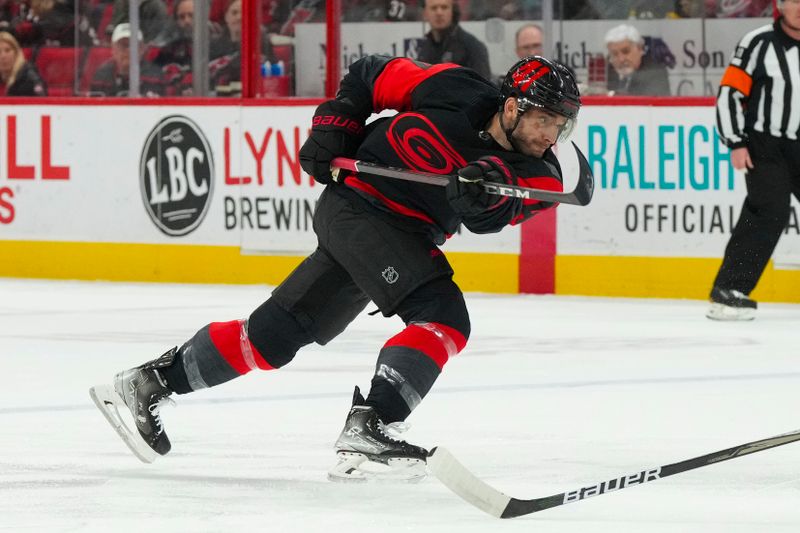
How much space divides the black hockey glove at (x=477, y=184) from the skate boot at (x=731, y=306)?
3.46 m

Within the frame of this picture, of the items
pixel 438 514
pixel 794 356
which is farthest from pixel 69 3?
pixel 438 514

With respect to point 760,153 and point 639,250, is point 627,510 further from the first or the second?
point 639,250

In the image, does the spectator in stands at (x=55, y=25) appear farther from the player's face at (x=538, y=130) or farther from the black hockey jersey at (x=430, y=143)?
the player's face at (x=538, y=130)

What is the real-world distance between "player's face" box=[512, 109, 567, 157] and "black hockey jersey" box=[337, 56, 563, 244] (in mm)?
29

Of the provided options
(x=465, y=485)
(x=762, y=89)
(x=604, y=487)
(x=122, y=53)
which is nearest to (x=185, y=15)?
(x=122, y=53)

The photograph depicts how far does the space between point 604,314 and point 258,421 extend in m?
2.84

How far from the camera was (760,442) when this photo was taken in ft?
10.2

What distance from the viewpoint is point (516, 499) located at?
10.1 ft

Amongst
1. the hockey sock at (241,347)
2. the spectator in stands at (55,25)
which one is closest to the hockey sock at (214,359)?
the hockey sock at (241,347)

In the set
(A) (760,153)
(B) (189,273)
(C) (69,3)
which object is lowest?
(B) (189,273)

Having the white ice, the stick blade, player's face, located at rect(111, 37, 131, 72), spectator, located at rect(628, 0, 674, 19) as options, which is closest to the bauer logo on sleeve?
player's face, located at rect(111, 37, 131, 72)

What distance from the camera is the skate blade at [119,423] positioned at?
3610 mm

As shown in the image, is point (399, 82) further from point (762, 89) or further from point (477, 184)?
point (762, 89)

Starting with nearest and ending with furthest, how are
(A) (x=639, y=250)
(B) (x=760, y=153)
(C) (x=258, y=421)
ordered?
1. (C) (x=258, y=421)
2. (B) (x=760, y=153)
3. (A) (x=639, y=250)
